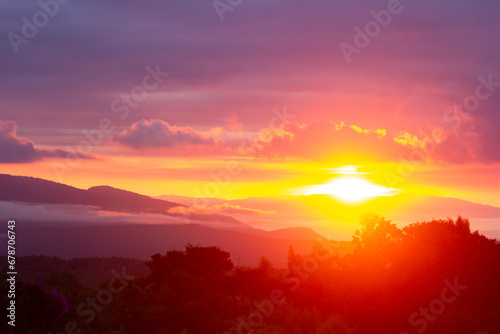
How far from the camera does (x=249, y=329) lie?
5656cm

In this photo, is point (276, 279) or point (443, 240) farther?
Result: point (276, 279)

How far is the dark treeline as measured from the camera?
62.0 metres

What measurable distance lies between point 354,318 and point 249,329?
690 inches

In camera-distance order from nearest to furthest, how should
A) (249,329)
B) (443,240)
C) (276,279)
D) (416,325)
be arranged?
(249,329), (416,325), (443,240), (276,279)

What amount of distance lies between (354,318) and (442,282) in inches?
519

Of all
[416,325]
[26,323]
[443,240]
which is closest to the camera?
[26,323]

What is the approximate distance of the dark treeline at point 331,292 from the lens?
6203 centimetres

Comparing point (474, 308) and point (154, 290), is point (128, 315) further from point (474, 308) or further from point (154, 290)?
point (474, 308)

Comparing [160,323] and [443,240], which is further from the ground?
[443,240]

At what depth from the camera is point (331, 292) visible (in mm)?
74812

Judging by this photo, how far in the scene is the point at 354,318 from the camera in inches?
2744

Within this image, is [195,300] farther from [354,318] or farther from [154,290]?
[354,318]

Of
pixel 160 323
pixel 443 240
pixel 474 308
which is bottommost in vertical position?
pixel 160 323

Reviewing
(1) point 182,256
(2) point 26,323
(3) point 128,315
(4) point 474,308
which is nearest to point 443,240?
(4) point 474,308
